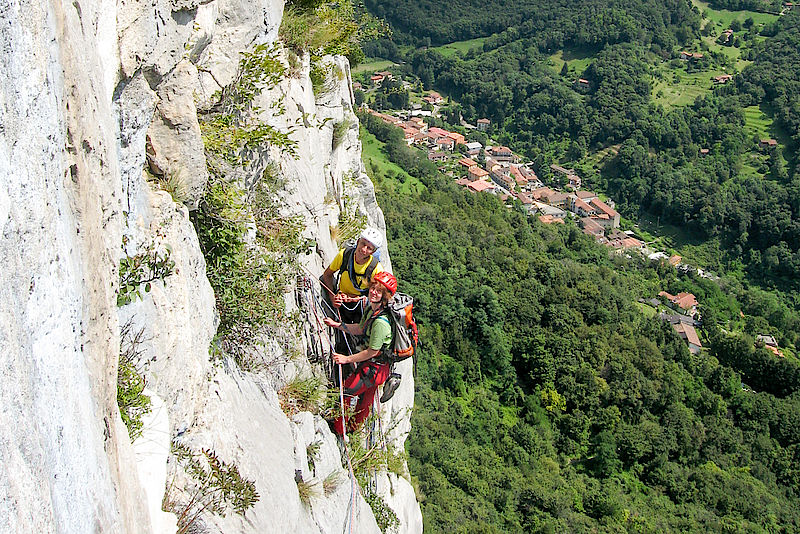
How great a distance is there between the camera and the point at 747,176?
67438mm

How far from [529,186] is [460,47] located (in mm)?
44738

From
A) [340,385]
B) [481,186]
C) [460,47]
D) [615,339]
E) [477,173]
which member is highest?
[340,385]

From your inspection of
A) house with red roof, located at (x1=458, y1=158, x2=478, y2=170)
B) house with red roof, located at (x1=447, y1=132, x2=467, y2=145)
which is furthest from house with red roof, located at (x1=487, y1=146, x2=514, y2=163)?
house with red roof, located at (x1=458, y1=158, x2=478, y2=170)

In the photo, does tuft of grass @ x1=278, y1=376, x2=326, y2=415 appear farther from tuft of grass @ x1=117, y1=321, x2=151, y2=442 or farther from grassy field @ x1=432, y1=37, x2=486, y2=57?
grassy field @ x1=432, y1=37, x2=486, y2=57

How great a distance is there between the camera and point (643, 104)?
79250 mm

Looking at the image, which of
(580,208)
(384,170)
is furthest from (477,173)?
(384,170)

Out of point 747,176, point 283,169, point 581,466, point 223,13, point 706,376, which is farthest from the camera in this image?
point 747,176

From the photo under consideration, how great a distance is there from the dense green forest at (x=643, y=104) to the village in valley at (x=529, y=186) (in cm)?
A: 378

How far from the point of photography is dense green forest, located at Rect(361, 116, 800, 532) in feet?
68.3

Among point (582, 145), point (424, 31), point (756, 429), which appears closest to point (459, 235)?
point (756, 429)

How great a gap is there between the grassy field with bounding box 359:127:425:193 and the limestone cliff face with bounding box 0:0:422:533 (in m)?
37.1

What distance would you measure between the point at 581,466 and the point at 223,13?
23755mm

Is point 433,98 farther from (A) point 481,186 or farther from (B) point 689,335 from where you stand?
(B) point 689,335

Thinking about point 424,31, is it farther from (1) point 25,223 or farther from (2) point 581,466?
(1) point 25,223
